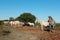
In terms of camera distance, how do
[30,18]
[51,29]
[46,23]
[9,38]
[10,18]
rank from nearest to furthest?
[9,38] < [51,29] < [46,23] < [10,18] < [30,18]

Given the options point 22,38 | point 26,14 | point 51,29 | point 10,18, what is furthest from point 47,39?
point 26,14

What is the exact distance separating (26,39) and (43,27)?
7.95 m

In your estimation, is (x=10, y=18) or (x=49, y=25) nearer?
(x=49, y=25)

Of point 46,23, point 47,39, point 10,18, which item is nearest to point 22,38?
point 47,39

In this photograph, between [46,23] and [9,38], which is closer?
[9,38]

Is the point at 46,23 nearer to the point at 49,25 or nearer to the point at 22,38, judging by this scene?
the point at 49,25

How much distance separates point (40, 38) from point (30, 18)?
1986 inches

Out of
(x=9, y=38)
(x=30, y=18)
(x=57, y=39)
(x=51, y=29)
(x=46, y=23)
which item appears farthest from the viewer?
(x=30, y=18)

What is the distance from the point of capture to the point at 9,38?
18766mm

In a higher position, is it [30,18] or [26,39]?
[30,18]

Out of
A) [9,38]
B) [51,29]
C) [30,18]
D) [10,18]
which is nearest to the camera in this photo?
[9,38]

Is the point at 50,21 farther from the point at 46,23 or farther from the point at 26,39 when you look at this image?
the point at 26,39

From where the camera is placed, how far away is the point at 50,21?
23.6 metres

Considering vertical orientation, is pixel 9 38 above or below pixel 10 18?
below
